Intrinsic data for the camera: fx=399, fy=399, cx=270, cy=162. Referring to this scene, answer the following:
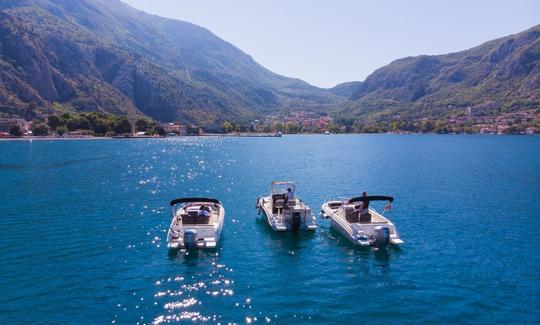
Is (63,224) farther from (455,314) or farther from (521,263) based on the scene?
(521,263)

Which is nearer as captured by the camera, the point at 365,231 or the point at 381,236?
the point at 381,236

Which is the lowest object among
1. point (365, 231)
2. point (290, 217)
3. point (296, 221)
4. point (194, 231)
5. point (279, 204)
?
point (365, 231)

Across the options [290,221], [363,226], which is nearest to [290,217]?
[290,221]

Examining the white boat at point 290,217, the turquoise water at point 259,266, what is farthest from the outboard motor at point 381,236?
the white boat at point 290,217

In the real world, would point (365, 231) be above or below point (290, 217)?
below

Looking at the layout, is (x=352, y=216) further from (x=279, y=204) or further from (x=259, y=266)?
(x=259, y=266)

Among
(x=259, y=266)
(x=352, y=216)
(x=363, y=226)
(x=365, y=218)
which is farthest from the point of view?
(x=352, y=216)
